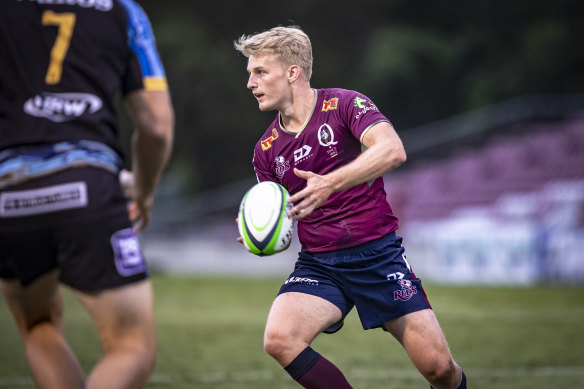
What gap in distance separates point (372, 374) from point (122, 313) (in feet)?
15.3

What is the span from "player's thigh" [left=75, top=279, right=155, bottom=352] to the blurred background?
47.1 feet

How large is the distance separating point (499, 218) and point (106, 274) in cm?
1711

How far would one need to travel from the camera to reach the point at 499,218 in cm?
1908

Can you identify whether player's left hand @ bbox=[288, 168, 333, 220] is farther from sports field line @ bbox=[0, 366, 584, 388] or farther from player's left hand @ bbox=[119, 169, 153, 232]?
sports field line @ bbox=[0, 366, 584, 388]

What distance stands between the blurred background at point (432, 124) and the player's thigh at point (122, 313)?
47.1 feet

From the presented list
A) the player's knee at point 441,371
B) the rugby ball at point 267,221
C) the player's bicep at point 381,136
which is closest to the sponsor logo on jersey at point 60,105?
the rugby ball at point 267,221

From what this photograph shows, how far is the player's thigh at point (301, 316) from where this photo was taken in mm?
4320

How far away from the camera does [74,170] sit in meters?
2.89

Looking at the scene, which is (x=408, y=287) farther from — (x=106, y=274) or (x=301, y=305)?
(x=106, y=274)

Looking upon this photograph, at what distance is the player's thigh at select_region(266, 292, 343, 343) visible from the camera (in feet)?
14.2

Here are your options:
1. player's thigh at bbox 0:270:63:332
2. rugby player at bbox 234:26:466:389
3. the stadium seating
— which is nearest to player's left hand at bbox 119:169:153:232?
player's thigh at bbox 0:270:63:332

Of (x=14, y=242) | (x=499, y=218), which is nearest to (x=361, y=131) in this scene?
(x=14, y=242)

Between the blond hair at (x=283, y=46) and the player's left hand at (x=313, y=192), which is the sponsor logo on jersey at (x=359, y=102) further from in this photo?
the player's left hand at (x=313, y=192)

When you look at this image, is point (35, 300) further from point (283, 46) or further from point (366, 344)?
point (366, 344)
